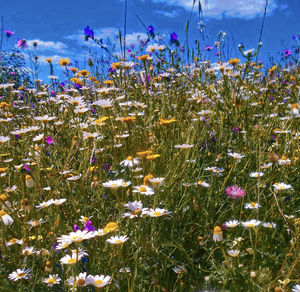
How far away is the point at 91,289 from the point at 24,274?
0.24 metres

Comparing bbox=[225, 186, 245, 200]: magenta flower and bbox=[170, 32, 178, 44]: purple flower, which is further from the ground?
bbox=[170, 32, 178, 44]: purple flower

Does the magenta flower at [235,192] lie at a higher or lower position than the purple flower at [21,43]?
lower

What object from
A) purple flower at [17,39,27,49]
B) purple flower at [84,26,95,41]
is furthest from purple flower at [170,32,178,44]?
purple flower at [17,39,27,49]

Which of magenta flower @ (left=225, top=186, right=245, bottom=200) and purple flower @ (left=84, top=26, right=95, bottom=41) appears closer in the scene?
magenta flower @ (left=225, top=186, right=245, bottom=200)

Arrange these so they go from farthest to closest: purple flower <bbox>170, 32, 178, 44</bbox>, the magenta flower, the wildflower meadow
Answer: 1. purple flower <bbox>170, 32, 178, 44</bbox>
2. the magenta flower
3. the wildflower meadow

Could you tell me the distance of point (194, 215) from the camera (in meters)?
1.51

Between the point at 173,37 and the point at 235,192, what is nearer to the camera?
the point at 235,192

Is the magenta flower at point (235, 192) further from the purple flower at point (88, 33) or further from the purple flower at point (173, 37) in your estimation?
the purple flower at point (173, 37)

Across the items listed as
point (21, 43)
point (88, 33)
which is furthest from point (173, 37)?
point (21, 43)

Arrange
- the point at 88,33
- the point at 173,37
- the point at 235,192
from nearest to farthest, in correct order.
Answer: the point at 235,192, the point at 88,33, the point at 173,37

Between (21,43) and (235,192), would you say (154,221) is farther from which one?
(21,43)

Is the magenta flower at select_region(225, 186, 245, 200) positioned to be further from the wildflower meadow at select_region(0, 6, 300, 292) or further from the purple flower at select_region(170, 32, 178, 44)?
the purple flower at select_region(170, 32, 178, 44)

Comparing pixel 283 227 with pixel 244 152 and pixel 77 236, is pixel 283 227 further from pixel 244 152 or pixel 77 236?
pixel 77 236

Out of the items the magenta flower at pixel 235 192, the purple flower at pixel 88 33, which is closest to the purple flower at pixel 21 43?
the purple flower at pixel 88 33
